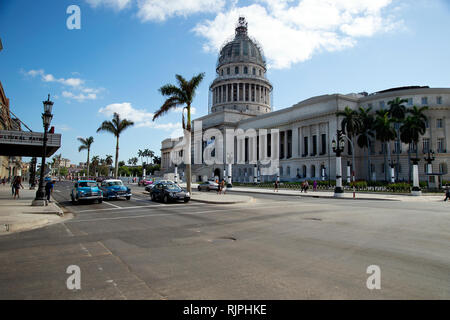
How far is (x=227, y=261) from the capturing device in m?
6.27

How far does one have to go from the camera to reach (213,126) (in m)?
90.1

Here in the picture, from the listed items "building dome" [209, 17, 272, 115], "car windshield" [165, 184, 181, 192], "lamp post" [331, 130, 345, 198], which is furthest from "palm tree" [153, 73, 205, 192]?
"building dome" [209, 17, 272, 115]

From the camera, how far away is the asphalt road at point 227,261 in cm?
454

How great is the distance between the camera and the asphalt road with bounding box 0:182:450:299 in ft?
14.9

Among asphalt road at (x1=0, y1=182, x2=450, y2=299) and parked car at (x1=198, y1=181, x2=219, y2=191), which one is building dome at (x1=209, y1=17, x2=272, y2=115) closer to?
parked car at (x1=198, y1=181, x2=219, y2=191)

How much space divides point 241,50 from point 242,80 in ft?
41.2

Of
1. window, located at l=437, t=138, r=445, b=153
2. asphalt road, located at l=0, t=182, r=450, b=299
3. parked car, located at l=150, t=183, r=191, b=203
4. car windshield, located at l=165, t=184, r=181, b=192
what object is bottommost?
asphalt road, located at l=0, t=182, r=450, b=299

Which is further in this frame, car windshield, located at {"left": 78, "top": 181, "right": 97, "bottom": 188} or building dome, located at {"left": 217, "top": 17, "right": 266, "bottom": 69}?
building dome, located at {"left": 217, "top": 17, "right": 266, "bottom": 69}

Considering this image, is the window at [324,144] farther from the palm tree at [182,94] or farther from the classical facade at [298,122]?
the palm tree at [182,94]

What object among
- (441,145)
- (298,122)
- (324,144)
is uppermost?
(298,122)

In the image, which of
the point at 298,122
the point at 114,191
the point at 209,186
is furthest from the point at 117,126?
the point at 298,122

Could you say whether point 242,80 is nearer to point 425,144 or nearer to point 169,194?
point 425,144
